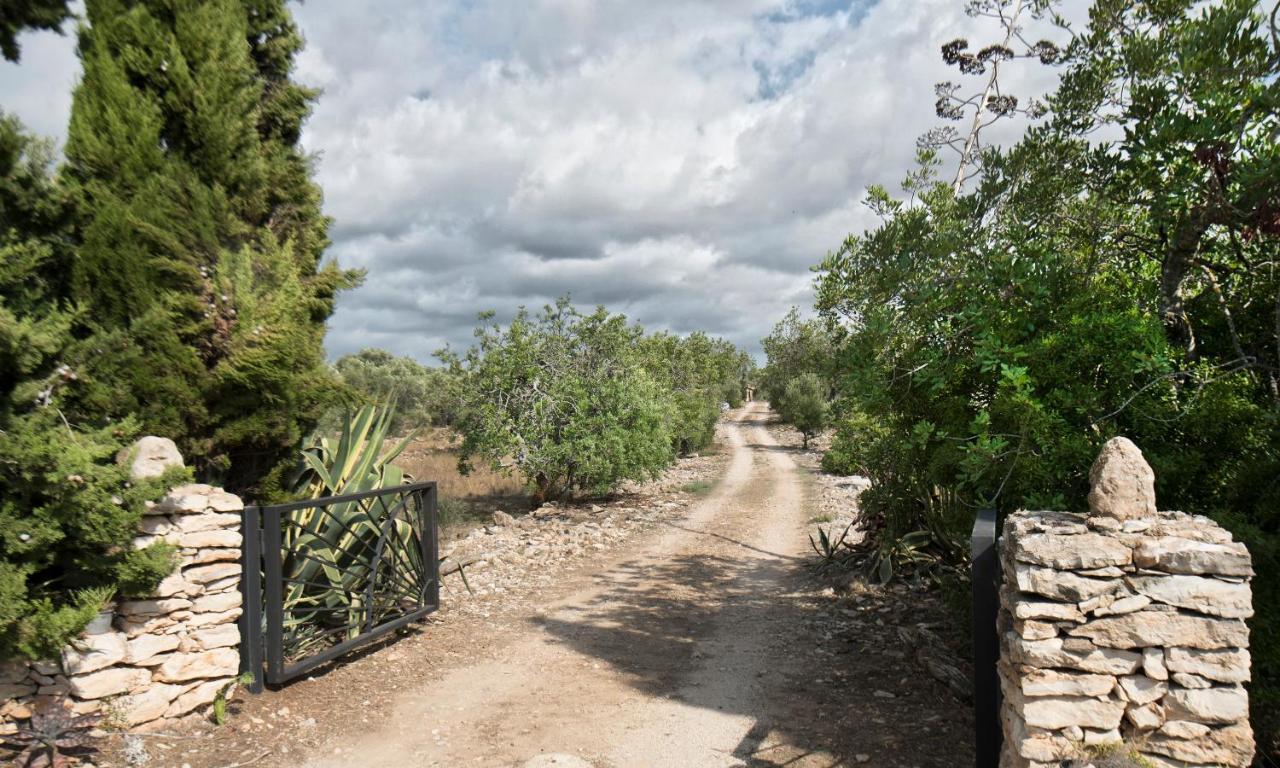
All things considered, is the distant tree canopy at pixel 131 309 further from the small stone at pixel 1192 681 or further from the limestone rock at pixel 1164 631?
the small stone at pixel 1192 681

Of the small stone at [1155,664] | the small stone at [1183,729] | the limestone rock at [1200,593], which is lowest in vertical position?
the small stone at [1183,729]

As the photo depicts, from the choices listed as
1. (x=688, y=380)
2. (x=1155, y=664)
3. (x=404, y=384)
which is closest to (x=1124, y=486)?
(x=1155, y=664)

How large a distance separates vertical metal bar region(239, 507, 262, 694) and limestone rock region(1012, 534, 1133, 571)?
16.3 ft

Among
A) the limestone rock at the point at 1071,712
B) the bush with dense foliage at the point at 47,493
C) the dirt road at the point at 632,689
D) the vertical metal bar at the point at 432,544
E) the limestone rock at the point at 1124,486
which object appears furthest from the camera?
the vertical metal bar at the point at 432,544

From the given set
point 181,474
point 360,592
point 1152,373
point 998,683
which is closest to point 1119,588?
point 998,683

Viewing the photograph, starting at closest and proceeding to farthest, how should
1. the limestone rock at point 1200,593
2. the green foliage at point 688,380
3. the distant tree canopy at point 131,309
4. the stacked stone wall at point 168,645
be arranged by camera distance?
1. the limestone rock at point 1200,593
2. the distant tree canopy at point 131,309
3. the stacked stone wall at point 168,645
4. the green foliage at point 688,380

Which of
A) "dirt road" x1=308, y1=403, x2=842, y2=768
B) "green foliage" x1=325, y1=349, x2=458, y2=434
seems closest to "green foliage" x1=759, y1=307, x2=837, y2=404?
"green foliage" x1=325, y1=349, x2=458, y2=434

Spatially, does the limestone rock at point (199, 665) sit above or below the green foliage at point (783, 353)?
below

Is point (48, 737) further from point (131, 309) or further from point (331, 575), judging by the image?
point (131, 309)

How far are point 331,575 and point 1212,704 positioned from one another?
612 centimetres

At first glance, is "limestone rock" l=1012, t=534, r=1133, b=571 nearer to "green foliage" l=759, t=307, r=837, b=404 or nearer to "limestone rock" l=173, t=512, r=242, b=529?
"limestone rock" l=173, t=512, r=242, b=529

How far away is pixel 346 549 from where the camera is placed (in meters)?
6.86

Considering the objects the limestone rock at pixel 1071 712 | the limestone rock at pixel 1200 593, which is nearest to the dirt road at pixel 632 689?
the limestone rock at pixel 1071 712

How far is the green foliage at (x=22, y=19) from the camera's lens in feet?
17.0
